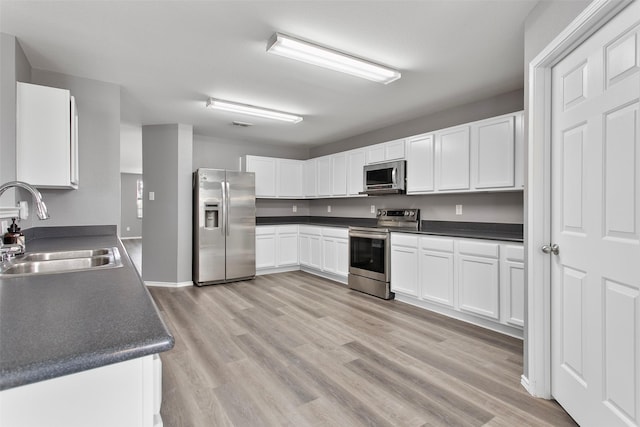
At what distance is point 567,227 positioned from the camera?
185 cm

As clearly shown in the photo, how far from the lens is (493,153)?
3.30 meters

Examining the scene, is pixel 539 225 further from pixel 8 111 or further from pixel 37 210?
pixel 8 111

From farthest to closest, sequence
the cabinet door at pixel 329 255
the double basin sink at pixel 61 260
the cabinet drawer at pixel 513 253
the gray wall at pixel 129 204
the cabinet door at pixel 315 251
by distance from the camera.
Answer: the gray wall at pixel 129 204 → the cabinet door at pixel 315 251 → the cabinet door at pixel 329 255 → the cabinet drawer at pixel 513 253 → the double basin sink at pixel 61 260

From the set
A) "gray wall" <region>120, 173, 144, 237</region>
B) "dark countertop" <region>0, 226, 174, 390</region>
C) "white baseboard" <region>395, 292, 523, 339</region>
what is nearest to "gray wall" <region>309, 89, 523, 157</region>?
"white baseboard" <region>395, 292, 523, 339</region>

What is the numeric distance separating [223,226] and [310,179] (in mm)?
1907

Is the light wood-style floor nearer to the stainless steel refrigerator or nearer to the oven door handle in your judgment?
the oven door handle

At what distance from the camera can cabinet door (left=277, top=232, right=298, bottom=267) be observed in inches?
225

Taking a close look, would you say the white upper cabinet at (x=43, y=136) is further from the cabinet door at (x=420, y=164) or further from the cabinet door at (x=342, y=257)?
the cabinet door at (x=420, y=164)

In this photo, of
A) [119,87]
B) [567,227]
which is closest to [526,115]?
[567,227]

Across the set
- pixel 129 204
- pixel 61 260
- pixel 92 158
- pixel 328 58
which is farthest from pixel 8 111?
pixel 129 204

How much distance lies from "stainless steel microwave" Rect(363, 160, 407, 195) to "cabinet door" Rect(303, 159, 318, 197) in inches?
54.8

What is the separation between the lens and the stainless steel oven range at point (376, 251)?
163 inches

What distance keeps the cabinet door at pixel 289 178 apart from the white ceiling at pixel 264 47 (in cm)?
202

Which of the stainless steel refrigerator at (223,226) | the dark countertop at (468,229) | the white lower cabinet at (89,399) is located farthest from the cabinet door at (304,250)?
the white lower cabinet at (89,399)
